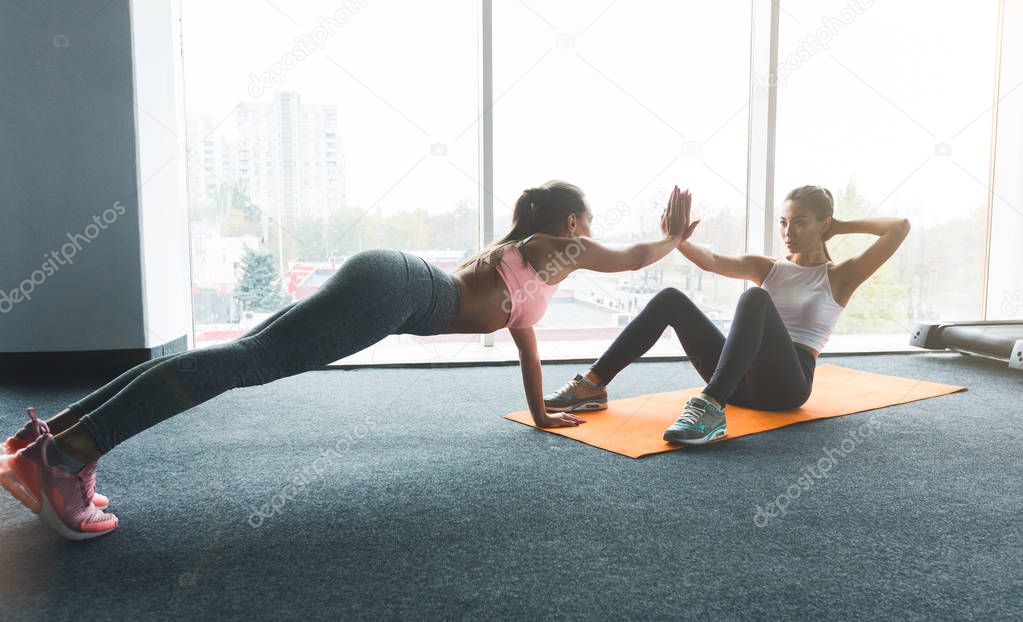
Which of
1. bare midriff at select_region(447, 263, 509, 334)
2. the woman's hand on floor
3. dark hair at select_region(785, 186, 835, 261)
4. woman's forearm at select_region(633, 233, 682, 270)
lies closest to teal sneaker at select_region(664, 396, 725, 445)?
the woman's hand on floor

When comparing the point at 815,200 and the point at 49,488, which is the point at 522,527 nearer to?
the point at 49,488

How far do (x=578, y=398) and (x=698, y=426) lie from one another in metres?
0.54

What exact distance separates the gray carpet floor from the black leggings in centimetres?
16

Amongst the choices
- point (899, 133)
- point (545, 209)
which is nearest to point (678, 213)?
point (545, 209)

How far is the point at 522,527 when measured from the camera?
1.41 m

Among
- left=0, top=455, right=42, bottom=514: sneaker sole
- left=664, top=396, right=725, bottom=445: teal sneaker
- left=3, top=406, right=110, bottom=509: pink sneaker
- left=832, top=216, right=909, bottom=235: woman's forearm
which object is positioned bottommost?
left=664, top=396, right=725, bottom=445: teal sneaker

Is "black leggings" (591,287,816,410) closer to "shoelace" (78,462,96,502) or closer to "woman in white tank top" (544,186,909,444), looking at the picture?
"woman in white tank top" (544,186,909,444)

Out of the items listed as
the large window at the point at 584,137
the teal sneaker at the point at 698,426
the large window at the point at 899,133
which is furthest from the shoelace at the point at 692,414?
the large window at the point at 899,133

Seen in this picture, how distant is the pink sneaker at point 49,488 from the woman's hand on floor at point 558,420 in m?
1.21

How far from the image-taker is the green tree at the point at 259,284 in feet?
11.9

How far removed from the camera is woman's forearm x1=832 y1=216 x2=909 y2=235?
2.32m

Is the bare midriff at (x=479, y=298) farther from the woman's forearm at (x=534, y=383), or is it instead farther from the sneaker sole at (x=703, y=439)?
the sneaker sole at (x=703, y=439)

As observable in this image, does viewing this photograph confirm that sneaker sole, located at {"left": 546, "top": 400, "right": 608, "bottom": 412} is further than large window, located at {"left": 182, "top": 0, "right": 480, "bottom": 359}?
No

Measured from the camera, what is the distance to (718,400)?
6.72 feet
